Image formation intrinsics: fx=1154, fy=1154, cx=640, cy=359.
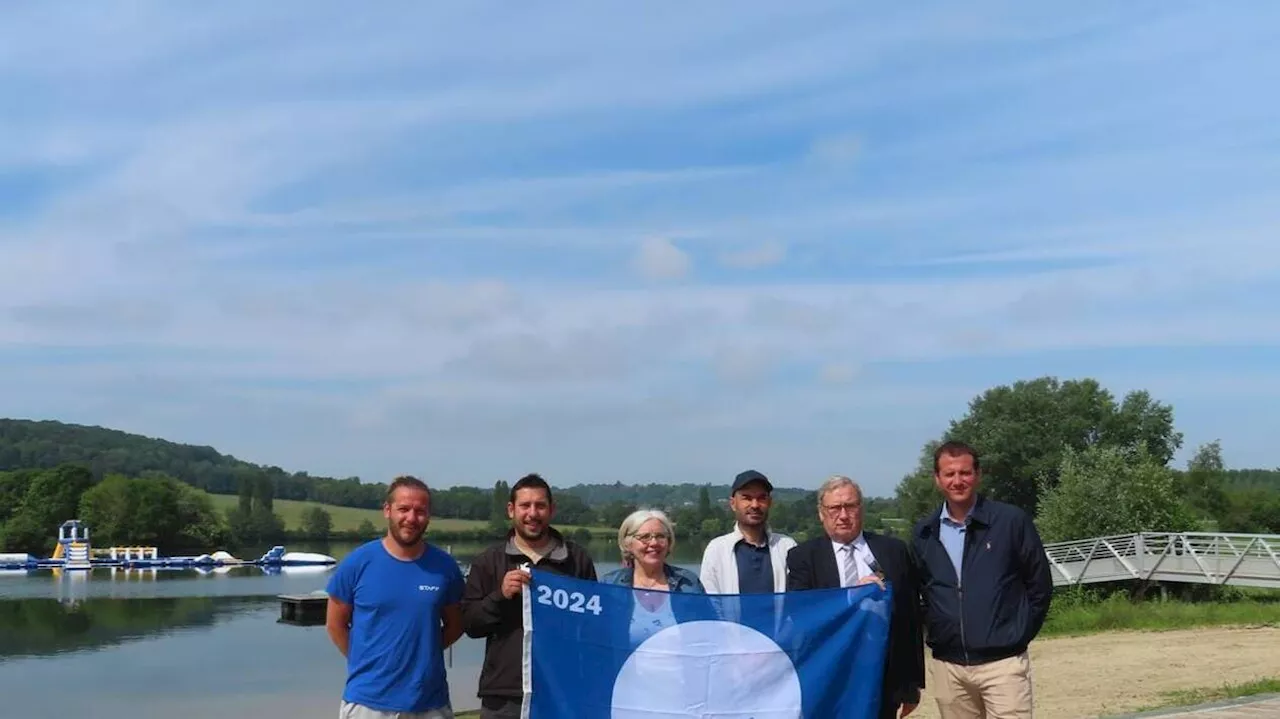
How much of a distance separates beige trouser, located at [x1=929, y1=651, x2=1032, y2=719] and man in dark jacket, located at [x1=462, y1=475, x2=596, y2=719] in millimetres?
2054

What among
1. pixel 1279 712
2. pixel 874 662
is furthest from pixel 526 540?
pixel 1279 712

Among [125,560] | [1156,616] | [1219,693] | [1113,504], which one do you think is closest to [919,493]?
[1113,504]

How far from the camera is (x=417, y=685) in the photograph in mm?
5582

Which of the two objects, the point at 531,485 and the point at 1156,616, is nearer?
the point at 531,485

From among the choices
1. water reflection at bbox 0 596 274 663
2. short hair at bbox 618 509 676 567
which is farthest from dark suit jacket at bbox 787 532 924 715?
water reflection at bbox 0 596 274 663

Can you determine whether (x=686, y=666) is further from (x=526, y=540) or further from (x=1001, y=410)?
(x=1001, y=410)

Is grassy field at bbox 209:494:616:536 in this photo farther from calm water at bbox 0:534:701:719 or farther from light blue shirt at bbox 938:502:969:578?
light blue shirt at bbox 938:502:969:578

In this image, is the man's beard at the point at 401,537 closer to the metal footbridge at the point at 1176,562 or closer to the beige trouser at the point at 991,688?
the beige trouser at the point at 991,688

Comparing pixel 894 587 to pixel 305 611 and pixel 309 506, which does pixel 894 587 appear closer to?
pixel 305 611

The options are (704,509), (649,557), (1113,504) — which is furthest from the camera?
(1113,504)

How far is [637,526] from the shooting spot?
5.70 m

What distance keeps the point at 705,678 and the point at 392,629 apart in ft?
5.11

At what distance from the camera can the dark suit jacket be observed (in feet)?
19.1

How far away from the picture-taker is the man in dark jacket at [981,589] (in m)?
6.00
